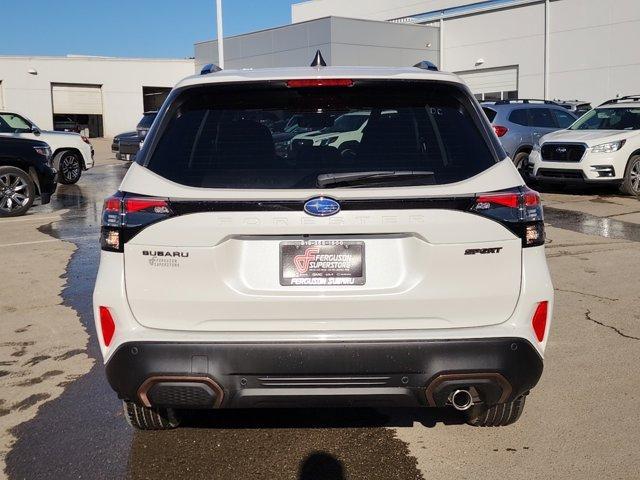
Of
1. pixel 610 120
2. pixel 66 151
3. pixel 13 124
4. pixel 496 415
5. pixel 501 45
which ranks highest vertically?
pixel 501 45

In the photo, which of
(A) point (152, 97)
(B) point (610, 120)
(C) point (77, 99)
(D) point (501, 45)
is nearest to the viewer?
(B) point (610, 120)

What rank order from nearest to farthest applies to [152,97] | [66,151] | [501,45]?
[66,151]
[501,45]
[152,97]

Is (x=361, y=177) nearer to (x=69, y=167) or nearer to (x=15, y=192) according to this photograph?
(x=15, y=192)

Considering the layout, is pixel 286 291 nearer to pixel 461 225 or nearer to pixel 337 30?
pixel 461 225

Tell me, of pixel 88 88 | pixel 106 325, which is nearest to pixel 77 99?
pixel 88 88

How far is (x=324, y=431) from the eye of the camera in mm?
Result: 3857

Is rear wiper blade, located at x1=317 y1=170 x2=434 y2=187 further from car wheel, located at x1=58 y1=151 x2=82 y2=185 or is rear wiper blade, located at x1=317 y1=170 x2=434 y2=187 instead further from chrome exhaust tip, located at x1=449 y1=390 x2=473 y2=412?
car wheel, located at x1=58 y1=151 x2=82 y2=185

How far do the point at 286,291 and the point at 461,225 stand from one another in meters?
0.75

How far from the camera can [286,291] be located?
3012mm

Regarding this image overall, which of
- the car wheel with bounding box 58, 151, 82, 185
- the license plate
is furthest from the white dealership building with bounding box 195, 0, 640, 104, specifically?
the license plate

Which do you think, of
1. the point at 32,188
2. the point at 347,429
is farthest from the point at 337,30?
the point at 347,429

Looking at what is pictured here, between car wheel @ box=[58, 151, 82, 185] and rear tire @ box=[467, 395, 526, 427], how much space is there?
15972mm

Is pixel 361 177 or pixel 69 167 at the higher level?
pixel 361 177

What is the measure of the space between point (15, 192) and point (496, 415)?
10.7m
